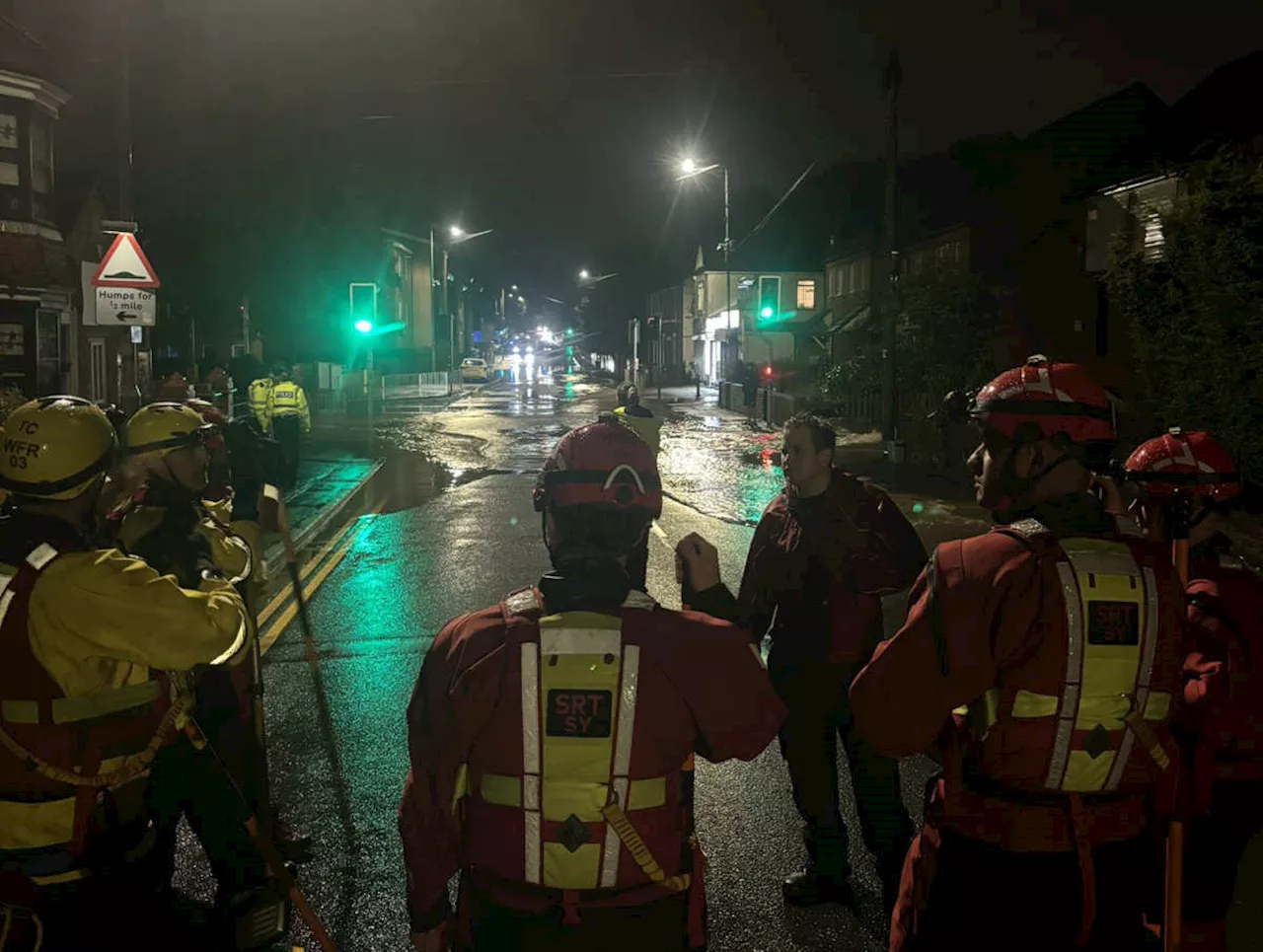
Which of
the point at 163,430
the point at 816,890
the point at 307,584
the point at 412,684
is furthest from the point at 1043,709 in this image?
the point at 307,584

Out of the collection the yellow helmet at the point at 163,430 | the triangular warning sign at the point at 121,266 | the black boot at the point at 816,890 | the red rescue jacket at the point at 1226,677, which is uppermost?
the triangular warning sign at the point at 121,266

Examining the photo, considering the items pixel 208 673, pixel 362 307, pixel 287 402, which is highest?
pixel 362 307

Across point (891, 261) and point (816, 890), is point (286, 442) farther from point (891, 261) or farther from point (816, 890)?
point (816, 890)

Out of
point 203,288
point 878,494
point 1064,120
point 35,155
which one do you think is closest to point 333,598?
point 878,494

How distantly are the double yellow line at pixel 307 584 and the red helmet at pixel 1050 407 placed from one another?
537 cm

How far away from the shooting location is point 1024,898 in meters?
2.57

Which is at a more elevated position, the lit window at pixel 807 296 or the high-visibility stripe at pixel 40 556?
the lit window at pixel 807 296

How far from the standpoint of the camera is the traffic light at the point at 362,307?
28281 mm

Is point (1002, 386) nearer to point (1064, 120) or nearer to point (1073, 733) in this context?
point (1073, 733)

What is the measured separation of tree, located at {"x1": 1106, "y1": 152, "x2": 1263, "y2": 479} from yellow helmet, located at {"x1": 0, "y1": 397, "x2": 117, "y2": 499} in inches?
510

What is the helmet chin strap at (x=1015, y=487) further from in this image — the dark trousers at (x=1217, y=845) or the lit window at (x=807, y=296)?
the lit window at (x=807, y=296)

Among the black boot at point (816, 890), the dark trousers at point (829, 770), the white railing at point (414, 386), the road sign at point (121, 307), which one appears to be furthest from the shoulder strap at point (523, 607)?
the white railing at point (414, 386)

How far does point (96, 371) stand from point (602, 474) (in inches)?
1286

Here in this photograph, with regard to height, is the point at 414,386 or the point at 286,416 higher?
the point at 414,386
